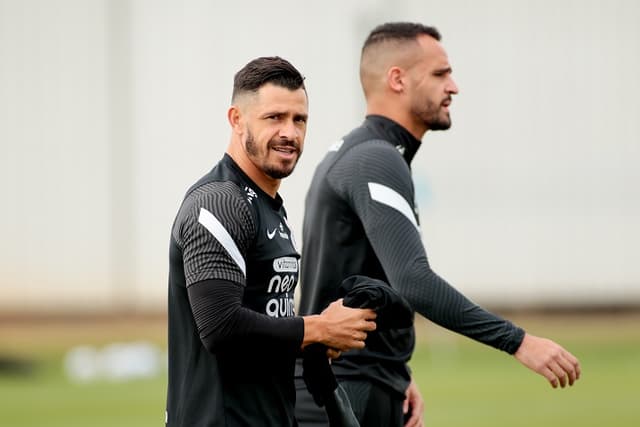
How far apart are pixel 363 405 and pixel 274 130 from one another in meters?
1.68

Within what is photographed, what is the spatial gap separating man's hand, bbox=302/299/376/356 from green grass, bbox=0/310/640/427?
29.0ft

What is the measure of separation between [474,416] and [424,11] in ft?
43.7

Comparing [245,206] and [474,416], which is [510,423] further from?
[245,206]

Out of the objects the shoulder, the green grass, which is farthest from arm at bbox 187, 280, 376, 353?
the green grass

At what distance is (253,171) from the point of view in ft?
16.1

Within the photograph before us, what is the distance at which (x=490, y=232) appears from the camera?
2575 cm

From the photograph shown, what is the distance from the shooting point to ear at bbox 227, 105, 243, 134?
16.2 ft

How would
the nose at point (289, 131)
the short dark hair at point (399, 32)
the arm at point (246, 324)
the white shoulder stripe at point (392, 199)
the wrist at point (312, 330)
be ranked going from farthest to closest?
the short dark hair at point (399, 32) → the white shoulder stripe at point (392, 199) → the nose at point (289, 131) → the wrist at point (312, 330) → the arm at point (246, 324)

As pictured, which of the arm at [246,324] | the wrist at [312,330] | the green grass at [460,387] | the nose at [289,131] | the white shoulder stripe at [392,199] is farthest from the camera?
the green grass at [460,387]

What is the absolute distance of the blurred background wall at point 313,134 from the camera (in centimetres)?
2427

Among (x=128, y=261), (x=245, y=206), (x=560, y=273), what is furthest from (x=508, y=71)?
(x=245, y=206)

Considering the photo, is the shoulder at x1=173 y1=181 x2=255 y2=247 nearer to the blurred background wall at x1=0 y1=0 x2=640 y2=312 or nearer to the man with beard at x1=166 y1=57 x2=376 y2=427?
the man with beard at x1=166 y1=57 x2=376 y2=427

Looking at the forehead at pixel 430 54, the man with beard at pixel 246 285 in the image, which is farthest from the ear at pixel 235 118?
the forehead at pixel 430 54

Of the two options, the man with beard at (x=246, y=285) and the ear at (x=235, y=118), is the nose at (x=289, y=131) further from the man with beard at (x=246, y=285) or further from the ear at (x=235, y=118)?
the ear at (x=235, y=118)
